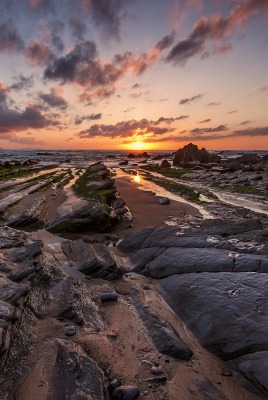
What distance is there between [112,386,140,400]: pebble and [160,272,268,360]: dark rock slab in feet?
7.12

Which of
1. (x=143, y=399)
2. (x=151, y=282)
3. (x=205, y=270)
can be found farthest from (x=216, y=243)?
(x=143, y=399)

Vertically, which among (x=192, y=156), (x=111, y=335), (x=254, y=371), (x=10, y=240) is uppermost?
(x=192, y=156)

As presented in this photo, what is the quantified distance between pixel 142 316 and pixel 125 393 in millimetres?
2532

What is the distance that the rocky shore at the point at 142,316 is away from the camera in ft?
16.0

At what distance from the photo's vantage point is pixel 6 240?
11.5 m

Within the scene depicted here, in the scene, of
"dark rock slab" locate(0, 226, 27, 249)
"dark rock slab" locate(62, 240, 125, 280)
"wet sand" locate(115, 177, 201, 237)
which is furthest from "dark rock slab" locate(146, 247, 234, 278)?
"dark rock slab" locate(0, 226, 27, 249)

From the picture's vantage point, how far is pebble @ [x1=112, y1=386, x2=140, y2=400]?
4559mm

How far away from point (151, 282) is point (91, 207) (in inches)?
312

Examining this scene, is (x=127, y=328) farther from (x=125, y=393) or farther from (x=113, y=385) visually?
(x=125, y=393)

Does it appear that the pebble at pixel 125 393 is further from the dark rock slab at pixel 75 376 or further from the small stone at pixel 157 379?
the small stone at pixel 157 379

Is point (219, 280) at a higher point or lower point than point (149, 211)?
higher

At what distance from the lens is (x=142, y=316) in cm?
708

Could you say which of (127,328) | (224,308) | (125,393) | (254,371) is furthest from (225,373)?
(127,328)

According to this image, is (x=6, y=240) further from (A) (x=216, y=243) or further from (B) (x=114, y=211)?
(A) (x=216, y=243)
